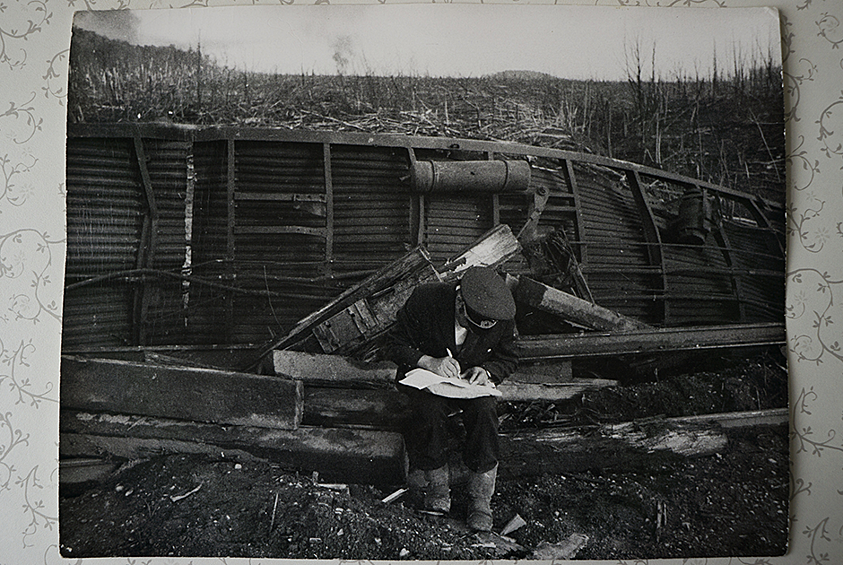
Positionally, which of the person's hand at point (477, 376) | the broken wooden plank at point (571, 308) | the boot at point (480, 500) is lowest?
the boot at point (480, 500)

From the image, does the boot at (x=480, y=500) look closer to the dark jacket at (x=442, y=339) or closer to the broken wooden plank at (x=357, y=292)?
the dark jacket at (x=442, y=339)

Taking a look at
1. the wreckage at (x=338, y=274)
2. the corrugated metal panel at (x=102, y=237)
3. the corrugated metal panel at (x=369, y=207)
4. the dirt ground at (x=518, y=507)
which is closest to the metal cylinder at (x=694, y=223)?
the wreckage at (x=338, y=274)

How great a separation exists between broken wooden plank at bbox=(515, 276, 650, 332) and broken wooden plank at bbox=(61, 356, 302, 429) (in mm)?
878

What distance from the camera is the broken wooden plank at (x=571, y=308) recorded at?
75.9 inches

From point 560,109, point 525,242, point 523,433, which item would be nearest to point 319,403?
point 523,433

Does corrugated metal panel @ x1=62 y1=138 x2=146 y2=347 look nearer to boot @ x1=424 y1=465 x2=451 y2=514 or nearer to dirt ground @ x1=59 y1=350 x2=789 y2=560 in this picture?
dirt ground @ x1=59 y1=350 x2=789 y2=560

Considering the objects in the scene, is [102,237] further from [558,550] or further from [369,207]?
[558,550]

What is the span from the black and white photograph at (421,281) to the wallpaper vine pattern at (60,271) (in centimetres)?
9

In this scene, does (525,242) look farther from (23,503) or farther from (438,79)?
(23,503)

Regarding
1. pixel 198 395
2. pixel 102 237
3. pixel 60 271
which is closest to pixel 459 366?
pixel 198 395

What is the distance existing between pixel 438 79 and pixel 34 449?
2.03m

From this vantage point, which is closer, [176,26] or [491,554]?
[491,554]

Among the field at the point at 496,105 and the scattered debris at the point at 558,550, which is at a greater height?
the field at the point at 496,105

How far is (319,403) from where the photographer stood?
192cm
